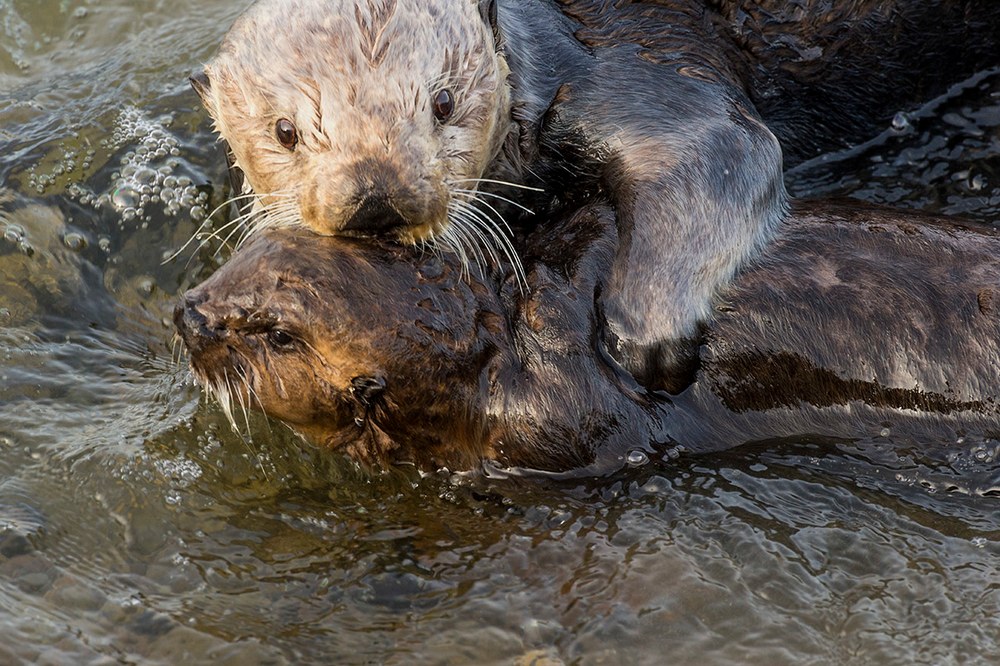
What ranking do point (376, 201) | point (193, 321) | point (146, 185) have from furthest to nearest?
point (146, 185) → point (193, 321) → point (376, 201)

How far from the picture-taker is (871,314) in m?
4.37

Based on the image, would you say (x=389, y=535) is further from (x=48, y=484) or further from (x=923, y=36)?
(x=923, y=36)

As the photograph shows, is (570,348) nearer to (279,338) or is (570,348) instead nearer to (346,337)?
(346,337)

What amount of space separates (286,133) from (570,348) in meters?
1.28

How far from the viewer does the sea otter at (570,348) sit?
161 inches

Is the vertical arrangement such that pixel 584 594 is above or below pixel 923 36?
below

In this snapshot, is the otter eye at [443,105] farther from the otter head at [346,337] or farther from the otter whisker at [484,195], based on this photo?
the otter head at [346,337]

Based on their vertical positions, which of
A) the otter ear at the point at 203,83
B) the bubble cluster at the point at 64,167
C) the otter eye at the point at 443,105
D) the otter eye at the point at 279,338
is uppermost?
the otter ear at the point at 203,83

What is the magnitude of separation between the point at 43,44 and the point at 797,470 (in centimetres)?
537

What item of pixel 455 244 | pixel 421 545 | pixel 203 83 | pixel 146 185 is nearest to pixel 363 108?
pixel 455 244

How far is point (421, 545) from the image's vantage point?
4.30m

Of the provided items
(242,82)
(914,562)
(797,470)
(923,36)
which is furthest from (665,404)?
(923,36)

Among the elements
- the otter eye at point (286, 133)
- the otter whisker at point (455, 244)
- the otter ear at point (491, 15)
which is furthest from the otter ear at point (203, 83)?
the otter whisker at point (455, 244)

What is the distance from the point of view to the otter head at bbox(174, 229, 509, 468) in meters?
4.04
